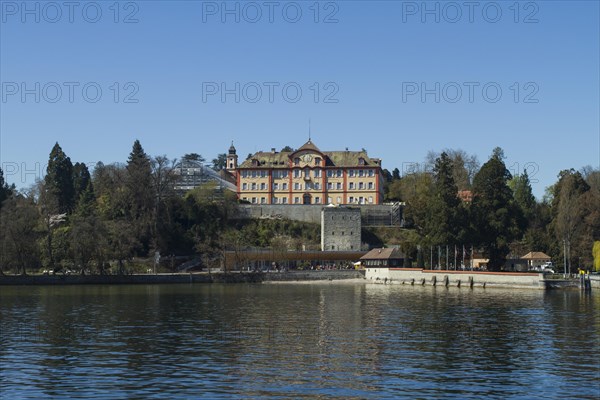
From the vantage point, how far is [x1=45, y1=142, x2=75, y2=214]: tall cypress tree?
12450cm

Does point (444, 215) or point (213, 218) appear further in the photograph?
point (213, 218)

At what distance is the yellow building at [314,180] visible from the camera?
127875 mm

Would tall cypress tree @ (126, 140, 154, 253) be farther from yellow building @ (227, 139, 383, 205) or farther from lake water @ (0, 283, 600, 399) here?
lake water @ (0, 283, 600, 399)

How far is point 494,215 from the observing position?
90.0m

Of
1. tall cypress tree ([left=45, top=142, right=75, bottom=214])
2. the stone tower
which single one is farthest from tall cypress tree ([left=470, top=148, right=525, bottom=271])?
tall cypress tree ([left=45, top=142, right=75, bottom=214])

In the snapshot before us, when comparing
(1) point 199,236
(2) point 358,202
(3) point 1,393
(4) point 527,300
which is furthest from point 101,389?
(2) point 358,202

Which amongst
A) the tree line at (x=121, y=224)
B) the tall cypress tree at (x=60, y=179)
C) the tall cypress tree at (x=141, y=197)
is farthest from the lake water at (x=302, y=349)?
the tall cypress tree at (x=60, y=179)

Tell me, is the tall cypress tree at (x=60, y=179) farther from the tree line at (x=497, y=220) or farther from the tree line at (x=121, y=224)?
the tree line at (x=497, y=220)

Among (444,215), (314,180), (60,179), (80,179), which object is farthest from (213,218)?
(444,215)

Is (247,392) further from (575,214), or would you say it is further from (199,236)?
(199,236)

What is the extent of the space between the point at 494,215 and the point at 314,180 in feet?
140

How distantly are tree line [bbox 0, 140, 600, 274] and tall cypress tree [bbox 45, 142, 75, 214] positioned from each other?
0.16m

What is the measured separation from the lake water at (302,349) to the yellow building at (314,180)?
64115 millimetres

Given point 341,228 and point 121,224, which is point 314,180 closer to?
point 341,228
